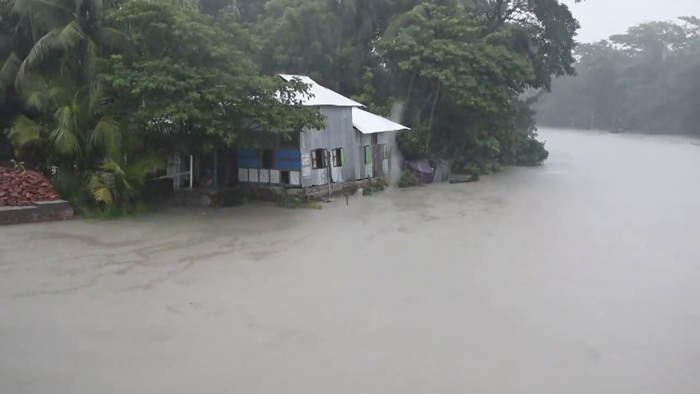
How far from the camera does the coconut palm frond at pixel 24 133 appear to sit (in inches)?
530

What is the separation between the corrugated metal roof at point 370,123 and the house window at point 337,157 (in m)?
1.06

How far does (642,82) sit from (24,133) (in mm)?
41943

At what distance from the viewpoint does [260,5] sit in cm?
2405

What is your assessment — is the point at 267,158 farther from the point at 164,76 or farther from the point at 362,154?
the point at 164,76

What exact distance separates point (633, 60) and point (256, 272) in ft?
150

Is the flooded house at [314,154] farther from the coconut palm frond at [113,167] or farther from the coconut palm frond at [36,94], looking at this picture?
the coconut palm frond at [36,94]

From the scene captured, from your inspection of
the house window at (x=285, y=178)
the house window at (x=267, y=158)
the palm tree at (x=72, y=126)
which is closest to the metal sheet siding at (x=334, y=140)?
the house window at (x=285, y=178)

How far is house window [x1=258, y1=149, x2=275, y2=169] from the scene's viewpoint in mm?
15796

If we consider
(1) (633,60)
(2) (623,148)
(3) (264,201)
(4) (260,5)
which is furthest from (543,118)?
(3) (264,201)

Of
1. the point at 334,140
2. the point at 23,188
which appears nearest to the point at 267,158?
the point at 334,140

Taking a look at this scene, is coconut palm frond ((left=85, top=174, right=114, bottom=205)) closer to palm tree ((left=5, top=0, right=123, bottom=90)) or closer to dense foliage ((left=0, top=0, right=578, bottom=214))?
dense foliage ((left=0, top=0, right=578, bottom=214))

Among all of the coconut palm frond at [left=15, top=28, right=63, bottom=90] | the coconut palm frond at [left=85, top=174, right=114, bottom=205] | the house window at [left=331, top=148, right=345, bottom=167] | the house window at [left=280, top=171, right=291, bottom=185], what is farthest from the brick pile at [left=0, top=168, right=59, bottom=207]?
the house window at [left=331, top=148, right=345, bottom=167]

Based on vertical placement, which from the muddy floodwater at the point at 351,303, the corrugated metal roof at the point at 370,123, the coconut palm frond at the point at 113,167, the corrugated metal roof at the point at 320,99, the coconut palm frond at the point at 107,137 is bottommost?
the muddy floodwater at the point at 351,303

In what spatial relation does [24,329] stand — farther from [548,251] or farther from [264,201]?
[264,201]
